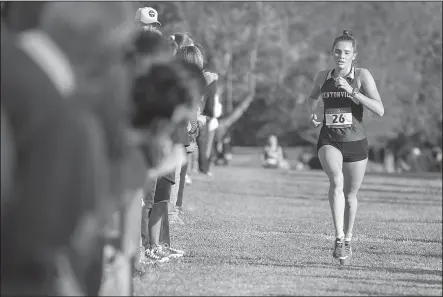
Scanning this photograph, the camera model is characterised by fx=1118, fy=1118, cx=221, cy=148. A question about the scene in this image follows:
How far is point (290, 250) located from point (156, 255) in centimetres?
191

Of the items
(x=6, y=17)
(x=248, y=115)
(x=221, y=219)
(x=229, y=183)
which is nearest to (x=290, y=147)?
(x=248, y=115)

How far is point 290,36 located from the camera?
243ft

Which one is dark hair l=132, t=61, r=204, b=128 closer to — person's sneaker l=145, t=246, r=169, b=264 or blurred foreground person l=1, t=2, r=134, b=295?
blurred foreground person l=1, t=2, r=134, b=295

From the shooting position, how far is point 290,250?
1063cm

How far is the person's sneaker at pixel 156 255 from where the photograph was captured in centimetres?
906

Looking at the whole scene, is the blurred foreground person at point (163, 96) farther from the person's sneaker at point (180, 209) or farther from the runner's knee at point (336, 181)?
the person's sneaker at point (180, 209)

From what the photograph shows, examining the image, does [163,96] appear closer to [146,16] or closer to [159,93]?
[159,93]

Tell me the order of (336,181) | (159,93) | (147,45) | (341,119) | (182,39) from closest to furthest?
1. (159,93)
2. (147,45)
3. (336,181)
4. (341,119)
5. (182,39)

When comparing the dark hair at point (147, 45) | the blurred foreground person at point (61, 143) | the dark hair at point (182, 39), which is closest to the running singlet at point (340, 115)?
the dark hair at point (182, 39)

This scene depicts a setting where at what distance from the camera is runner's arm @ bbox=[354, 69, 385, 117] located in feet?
32.5

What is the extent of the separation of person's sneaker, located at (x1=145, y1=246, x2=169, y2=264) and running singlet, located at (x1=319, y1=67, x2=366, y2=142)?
1.94 metres

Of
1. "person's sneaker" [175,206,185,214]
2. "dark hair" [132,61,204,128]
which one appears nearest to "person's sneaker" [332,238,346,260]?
"person's sneaker" [175,206,185,214]

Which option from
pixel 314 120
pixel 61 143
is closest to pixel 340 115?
pixel 314 120

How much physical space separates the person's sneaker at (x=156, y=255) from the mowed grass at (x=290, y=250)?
0.33 feet
